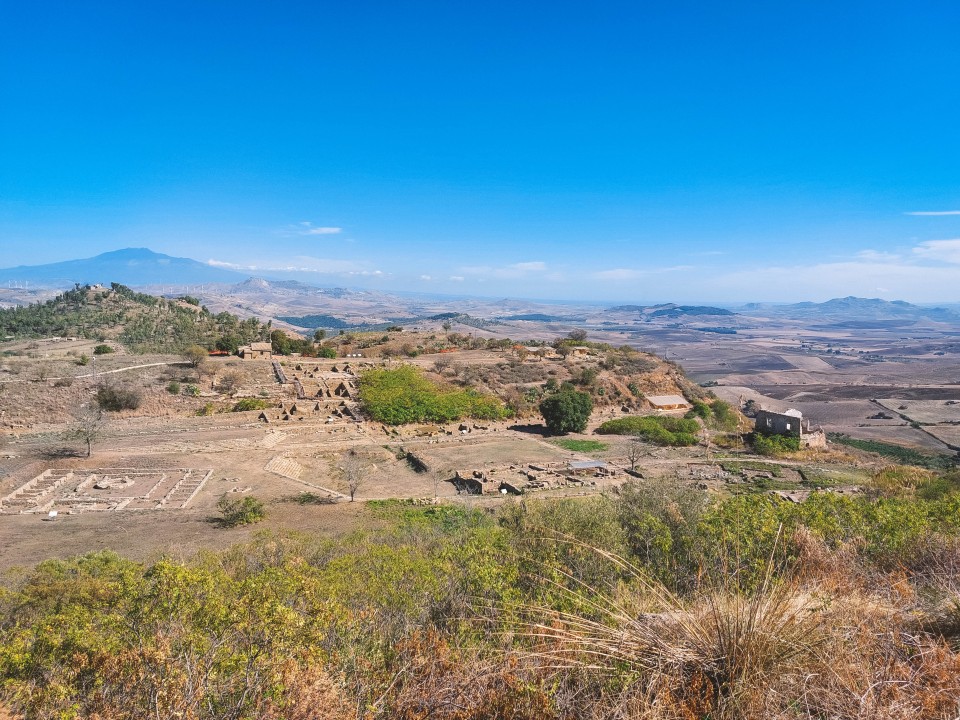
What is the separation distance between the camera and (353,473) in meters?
25.3

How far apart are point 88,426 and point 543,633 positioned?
31949 millimetres

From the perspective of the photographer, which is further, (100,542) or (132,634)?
(100,542)

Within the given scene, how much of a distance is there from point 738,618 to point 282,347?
5658cm

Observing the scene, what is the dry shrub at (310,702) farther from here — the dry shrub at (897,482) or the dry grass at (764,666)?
the dry shrub at (897,482)

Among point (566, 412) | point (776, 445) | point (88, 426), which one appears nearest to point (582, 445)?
point (566, 412)

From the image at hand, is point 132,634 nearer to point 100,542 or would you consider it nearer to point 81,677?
point 81,677

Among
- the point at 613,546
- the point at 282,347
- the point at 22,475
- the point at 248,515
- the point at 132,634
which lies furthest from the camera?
the point at 282,347

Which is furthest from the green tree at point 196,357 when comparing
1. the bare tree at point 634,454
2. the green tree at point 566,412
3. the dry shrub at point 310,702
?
the dry shrub at point 310,702

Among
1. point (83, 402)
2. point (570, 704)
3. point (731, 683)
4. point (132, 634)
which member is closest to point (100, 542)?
point (132, 634)

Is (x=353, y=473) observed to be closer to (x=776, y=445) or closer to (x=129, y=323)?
(x=776, y=445)

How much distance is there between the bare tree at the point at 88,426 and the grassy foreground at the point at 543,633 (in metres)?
20.5

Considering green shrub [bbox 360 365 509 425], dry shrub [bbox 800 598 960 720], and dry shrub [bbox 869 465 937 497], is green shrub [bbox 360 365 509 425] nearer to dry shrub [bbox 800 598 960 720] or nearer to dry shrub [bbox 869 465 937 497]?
dry shrub [bbox 869 465 937 497]

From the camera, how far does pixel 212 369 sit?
4366cm

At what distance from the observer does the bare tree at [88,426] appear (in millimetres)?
28375
